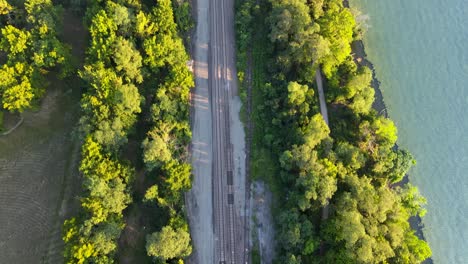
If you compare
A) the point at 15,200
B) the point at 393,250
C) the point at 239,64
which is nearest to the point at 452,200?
the point at 393,250

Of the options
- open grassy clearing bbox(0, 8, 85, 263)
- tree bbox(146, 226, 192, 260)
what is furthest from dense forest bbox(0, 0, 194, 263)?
open grassy clearing bbox(0, 8, 85, 263)

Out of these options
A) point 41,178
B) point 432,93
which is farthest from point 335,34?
point 41,178

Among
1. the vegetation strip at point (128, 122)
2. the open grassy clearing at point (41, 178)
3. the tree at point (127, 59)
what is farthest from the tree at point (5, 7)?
the tree at point (127, 59)

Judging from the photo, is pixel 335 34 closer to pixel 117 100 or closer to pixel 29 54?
Answer: pixel 117 100

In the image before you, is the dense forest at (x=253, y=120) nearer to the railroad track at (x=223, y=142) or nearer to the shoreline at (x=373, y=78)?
the railroad track at (x=223, y=142)

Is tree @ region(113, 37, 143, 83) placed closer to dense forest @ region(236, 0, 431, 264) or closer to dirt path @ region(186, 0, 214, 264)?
dirt path @ region(186, 0, 214, 264)
